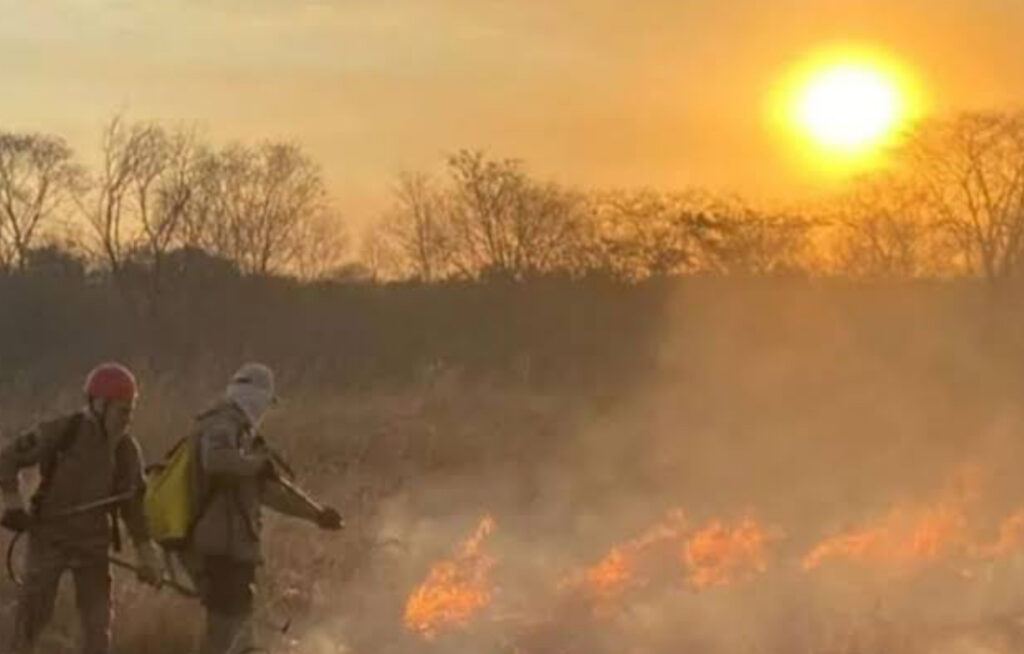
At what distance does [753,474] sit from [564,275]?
63.3 ft

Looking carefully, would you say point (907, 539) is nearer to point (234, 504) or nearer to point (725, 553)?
point (725, 553)

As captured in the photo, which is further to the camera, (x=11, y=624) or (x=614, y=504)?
(x=614, y=504)

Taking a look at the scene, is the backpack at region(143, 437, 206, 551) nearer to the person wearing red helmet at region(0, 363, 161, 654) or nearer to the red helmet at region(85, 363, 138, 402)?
the person wearing red helmet at region(0, 363, 161, 654)

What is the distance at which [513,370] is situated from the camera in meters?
29.8

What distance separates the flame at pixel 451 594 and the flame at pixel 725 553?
5.51 ft

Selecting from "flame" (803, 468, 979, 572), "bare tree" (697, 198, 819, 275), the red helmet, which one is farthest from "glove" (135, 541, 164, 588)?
"bare tree" (697, 198, 819, 275)

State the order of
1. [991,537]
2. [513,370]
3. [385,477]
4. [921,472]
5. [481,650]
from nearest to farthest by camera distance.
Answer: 1. [481,650]
2. [991,537]
3. [385,477]
4. [921,472]
5. [513,370]

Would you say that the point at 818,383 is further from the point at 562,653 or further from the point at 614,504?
the point at 562,653

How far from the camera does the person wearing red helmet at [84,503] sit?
900cm

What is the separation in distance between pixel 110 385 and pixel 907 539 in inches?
327

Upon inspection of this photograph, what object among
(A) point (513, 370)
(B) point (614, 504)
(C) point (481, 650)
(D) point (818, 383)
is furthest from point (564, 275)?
(C) point (481, 650)

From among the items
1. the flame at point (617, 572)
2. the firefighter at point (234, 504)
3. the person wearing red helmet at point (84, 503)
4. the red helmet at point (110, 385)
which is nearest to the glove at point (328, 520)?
the firefighter at point (234, 504)

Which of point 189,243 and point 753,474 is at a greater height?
point 189,243

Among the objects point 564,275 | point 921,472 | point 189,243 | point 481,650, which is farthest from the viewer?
point 189,243
